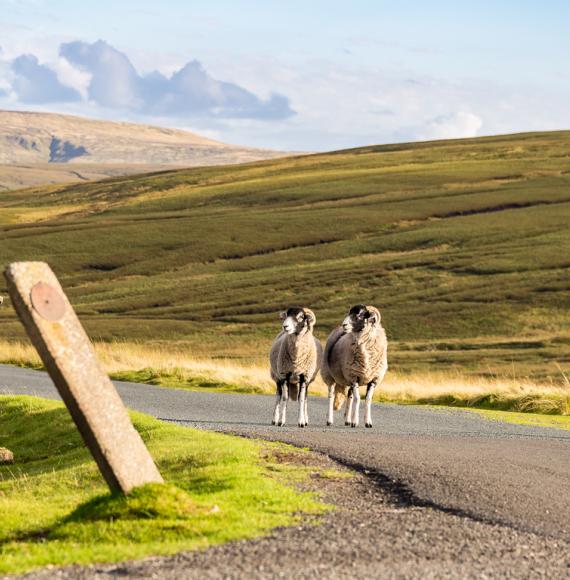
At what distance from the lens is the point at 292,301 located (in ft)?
277

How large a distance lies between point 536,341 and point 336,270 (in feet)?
95.9

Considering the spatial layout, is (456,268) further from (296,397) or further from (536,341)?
(296,397)

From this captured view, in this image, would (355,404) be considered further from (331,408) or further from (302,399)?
(302,399)

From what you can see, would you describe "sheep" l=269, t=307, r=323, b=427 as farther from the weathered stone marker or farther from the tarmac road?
the weathered stone marker

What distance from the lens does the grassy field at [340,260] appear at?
7206 centimetres

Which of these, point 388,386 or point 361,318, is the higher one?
point 361,318

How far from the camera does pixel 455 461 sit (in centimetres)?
1664

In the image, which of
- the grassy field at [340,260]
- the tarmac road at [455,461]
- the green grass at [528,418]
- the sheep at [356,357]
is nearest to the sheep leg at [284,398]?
the tarmac road at [455,461]

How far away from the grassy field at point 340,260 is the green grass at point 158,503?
1230 inches

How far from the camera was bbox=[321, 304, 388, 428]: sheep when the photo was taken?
896 inches

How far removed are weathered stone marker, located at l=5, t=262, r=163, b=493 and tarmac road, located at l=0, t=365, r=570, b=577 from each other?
311 cm

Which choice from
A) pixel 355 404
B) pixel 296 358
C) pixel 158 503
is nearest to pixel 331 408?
pixel 355 404

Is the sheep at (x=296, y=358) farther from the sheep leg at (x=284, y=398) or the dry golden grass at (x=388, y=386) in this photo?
the dry golden grass at (x=388, y=386)

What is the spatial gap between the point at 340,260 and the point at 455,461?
85353 millimetres
